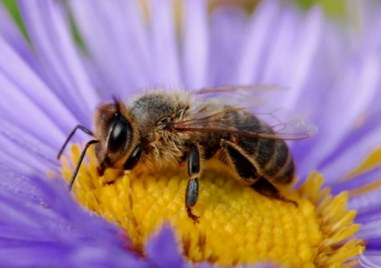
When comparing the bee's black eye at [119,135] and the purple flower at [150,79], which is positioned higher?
→ the purple flower at [150,79]

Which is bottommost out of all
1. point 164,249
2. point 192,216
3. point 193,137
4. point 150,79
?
point 164,249

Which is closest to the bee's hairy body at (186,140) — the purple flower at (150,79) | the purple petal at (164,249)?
the purple flower at (150,79)

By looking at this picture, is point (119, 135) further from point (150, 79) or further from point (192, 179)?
point (150, 79)

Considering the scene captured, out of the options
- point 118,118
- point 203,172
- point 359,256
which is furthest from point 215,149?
point 359,256

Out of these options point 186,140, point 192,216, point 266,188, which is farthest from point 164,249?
point 266,188

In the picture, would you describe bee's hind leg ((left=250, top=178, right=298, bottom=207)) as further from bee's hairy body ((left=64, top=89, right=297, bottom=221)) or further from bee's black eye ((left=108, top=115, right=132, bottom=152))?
bee's black eye ((left=108, top=115, right=132, bottom=152))

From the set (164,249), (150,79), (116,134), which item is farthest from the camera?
(150,79)

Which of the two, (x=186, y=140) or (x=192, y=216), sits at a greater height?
(x=186, y=140)

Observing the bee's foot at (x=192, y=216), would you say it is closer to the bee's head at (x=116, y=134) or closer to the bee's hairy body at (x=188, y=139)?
the bee's hairy body at (x=188, y=139)
